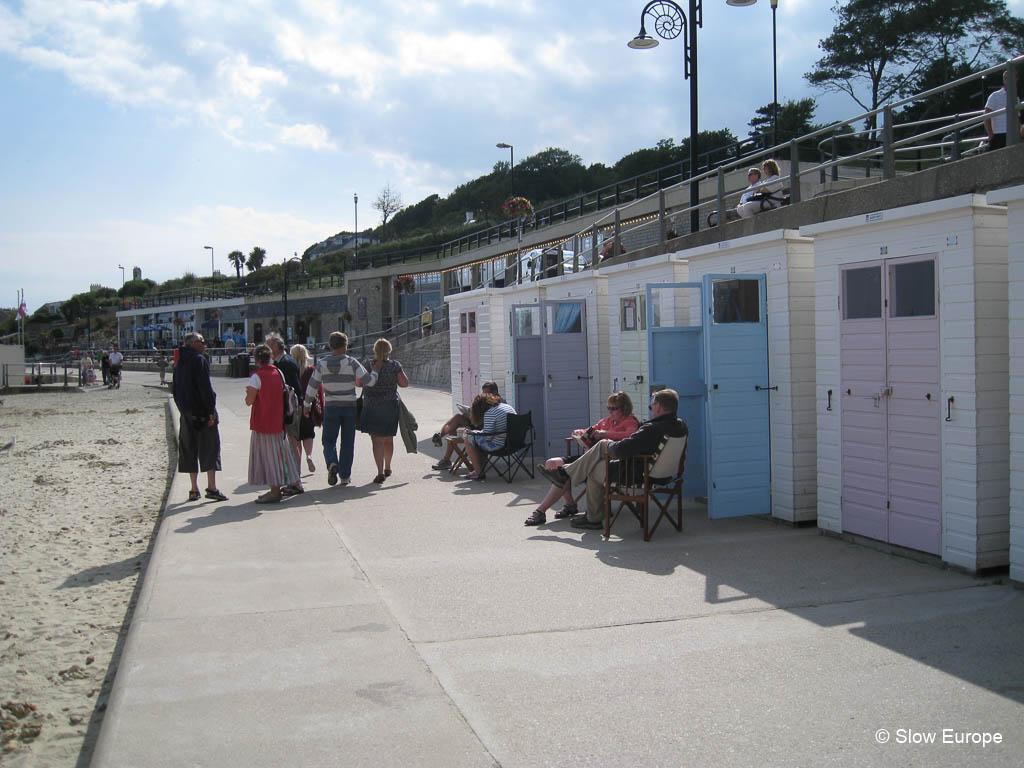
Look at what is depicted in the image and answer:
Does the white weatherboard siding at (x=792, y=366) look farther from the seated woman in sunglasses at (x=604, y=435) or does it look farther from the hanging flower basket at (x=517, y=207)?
the hanging flower basket at (x=517, y=207)

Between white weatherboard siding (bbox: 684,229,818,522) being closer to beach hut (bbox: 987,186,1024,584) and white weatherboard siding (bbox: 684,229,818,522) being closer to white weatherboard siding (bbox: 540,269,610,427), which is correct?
beach hut (bbox: 987,186,1024,584)

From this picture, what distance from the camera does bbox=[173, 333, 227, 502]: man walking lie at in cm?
871

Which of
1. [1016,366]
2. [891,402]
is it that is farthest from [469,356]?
[1016,366]

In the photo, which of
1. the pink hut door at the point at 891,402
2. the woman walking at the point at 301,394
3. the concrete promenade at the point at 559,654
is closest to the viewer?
the concrete promenade at the point at 559,654

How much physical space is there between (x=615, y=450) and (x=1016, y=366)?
9.62ft

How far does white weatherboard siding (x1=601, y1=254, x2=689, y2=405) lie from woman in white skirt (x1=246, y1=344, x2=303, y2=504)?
3.85 m

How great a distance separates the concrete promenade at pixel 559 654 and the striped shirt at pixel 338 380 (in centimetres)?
247

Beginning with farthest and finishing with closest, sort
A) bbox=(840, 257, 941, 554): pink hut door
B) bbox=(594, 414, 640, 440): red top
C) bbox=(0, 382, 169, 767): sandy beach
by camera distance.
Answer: bbox=(594, 414, 640, 440): red top
bbox=(840, 257, 941, 554): pink hut door
bbox=(0, 382, 169, 767): sandy beach

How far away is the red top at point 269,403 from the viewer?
8609 mm

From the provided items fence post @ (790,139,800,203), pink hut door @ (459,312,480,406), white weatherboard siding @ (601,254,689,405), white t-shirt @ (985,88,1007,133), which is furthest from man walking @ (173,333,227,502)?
white t-shirt @ (985,88,1007,133)

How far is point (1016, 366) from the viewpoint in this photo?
213 inches

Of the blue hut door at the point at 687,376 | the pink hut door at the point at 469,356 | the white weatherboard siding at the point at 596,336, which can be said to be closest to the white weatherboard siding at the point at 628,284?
the white weatherboard siding at the point at 596,336

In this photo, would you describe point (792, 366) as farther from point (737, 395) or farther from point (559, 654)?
point (559, 654)

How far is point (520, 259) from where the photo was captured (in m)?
17.4
